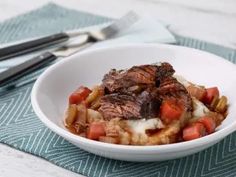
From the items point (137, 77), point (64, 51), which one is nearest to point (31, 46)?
point (64, 51)

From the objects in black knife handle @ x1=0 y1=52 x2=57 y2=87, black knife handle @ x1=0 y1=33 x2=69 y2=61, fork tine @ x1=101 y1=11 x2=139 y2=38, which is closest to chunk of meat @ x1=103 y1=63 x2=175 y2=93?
black knife handle @ x1=0 y1=52 x2=57 y2=87

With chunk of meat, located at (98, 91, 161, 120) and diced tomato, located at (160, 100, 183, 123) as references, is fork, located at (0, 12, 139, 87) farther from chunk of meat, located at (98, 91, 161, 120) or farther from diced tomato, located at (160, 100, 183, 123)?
diced tomato, located at (160, 100, 183, 123)

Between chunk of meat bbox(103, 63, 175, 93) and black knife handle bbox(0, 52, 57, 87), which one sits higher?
chunk of meat bbox(103, 63, 175, 93)

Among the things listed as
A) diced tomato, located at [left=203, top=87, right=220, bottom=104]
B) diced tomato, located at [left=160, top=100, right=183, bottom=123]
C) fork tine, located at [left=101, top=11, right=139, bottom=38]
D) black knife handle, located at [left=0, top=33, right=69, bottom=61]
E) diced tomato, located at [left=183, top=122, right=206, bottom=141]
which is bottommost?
black knife handle, located at [left=0, top=33, right=69, bottom=61]

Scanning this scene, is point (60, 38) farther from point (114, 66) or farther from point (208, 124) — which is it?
point (208, 124)

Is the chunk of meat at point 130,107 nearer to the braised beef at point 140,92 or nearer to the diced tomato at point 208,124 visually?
the braised beef at point 140,92

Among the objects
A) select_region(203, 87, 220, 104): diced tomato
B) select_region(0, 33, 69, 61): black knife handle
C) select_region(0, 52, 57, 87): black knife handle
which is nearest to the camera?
select_region(203, 87, 220, 104): diced tomato
